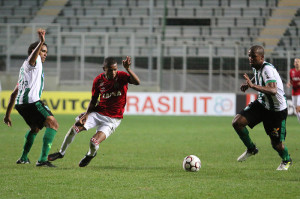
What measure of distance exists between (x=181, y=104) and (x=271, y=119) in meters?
17.3

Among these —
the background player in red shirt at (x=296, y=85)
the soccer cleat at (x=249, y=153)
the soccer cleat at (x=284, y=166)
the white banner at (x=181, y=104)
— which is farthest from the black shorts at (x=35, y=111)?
the white banner at (x=181, y=104)

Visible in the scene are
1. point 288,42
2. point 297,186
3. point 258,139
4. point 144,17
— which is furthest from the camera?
point 144,17

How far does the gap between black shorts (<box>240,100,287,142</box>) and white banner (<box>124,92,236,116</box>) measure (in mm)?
16676

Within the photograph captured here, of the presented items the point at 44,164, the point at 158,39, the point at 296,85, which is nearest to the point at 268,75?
the point at 44,164

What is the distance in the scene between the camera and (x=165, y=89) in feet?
84.9

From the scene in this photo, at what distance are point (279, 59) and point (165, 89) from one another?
5.22 metres

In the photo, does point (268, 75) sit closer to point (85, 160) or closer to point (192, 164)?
point (192, 164)

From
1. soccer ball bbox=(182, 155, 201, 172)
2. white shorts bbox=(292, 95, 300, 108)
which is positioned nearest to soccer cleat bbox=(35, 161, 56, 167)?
soccer ball bbox=(182, 155, 201, 172)

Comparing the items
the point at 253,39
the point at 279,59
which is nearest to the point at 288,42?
the point at 253,39

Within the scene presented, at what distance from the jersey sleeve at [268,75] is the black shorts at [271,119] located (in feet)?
1.95

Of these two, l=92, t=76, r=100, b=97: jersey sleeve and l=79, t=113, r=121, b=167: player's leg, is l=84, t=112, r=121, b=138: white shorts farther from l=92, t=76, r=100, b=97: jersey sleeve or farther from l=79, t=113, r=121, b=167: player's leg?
l=92, t=76, r=100, b=97: jersey sleeve

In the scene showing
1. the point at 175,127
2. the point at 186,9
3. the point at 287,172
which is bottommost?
the point at 175,127

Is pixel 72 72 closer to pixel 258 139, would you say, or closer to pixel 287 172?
pixel 258 139

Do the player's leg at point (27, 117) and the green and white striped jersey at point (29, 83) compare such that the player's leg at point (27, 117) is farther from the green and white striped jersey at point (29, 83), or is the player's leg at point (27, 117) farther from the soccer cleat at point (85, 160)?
the soccer cleat at point (85, 160)
